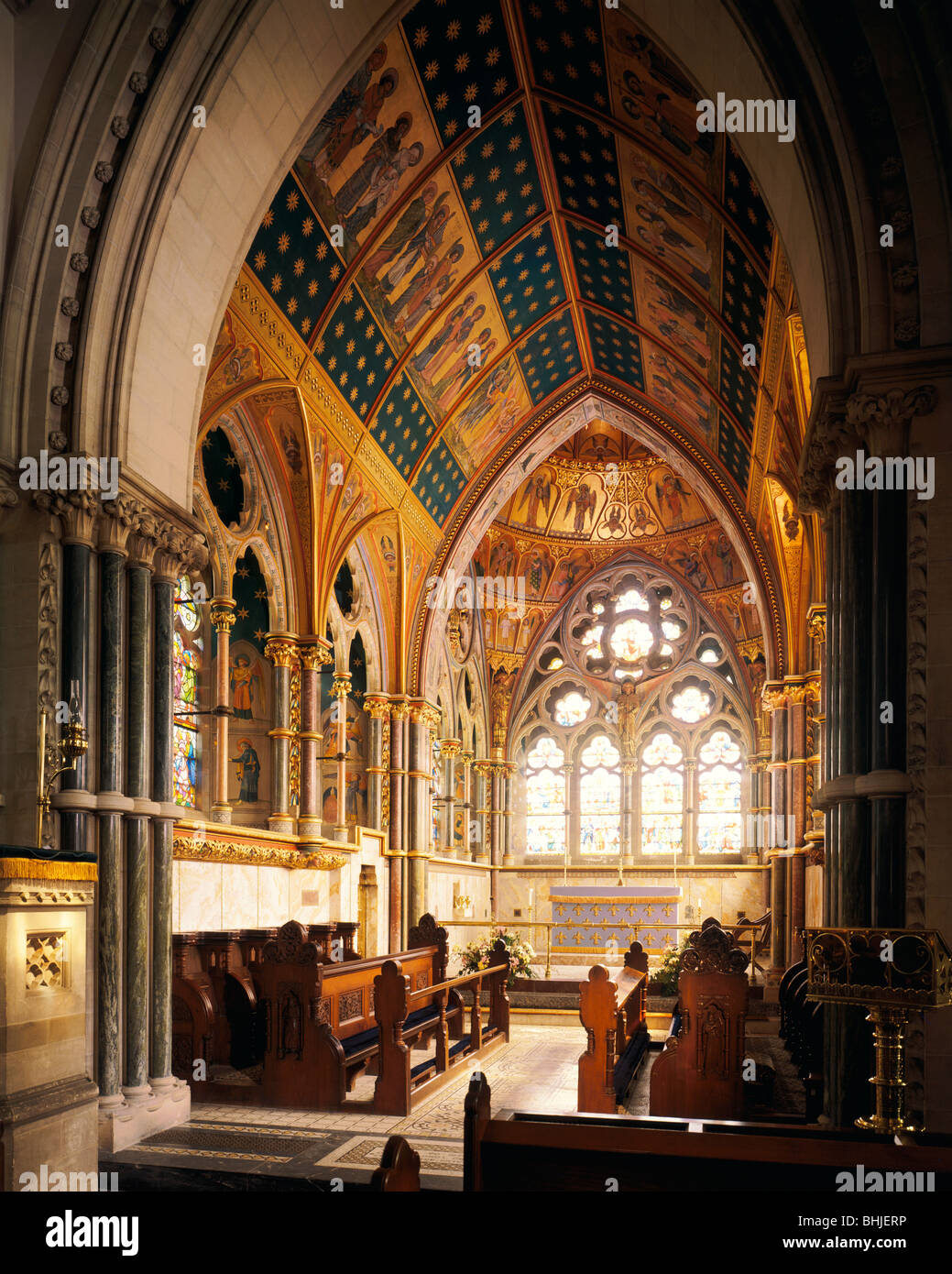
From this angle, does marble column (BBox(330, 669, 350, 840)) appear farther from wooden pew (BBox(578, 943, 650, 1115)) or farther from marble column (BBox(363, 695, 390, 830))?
wooden pew (BBox(578, 943, 650, 1115))

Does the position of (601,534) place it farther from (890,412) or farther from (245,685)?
(890,412)

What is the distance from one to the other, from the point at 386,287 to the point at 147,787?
26.1 ft

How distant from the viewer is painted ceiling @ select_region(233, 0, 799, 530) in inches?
446

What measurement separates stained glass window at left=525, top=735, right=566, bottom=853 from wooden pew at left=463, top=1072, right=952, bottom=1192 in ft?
69.7

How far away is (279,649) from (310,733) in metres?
1.25

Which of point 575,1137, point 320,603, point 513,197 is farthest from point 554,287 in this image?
point 575,1137

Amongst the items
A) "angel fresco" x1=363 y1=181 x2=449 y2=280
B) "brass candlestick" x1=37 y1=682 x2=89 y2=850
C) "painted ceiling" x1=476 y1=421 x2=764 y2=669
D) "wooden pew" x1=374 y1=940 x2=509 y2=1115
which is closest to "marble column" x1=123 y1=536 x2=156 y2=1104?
"brass candlestick" x1=37 y1=682 x2=89 y2=850

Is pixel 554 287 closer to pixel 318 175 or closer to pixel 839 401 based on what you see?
pixel 318 175

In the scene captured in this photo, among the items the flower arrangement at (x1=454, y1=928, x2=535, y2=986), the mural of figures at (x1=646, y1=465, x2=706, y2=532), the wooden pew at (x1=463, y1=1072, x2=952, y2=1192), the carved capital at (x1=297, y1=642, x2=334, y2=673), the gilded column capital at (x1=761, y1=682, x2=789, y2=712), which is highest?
the mural of figures at (x1=646, y1=465, x2=706, y2=532)

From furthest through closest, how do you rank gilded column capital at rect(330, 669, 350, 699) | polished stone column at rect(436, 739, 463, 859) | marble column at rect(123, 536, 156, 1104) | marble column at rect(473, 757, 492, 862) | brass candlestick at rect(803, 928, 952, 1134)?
1. marble column at rect(473, 757, 492, 862)
2. polished stone column at rect(436, 739, 463, 859)
3. gilded column capital at rect(330, 669, 350, 699)
4. marble column at rect(123, 536, 156, 1104)
5. brass candlestick at rect(803, 928, 952, 1134)

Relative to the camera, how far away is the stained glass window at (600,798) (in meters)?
24.4

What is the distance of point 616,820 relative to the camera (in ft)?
80.1

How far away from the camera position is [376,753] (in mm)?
17312

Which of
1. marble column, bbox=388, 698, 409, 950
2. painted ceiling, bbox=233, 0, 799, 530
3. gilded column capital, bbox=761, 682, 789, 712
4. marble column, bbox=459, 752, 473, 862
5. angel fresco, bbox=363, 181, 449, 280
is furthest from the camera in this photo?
marble column, bbox=459, 752, 473, 862
